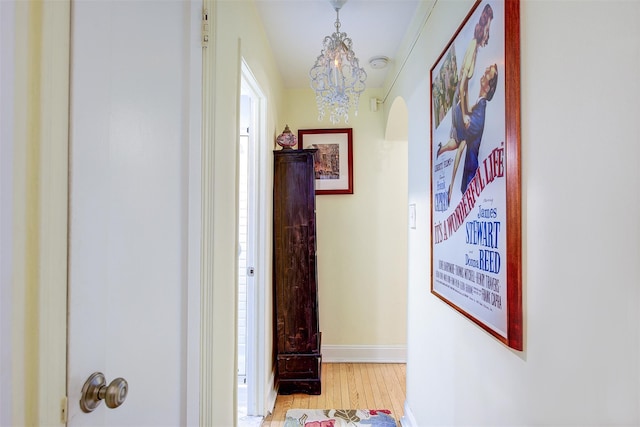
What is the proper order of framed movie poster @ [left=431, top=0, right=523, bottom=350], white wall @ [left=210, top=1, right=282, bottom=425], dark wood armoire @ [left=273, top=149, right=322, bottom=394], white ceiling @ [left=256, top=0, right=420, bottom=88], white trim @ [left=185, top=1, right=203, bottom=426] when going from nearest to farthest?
framed movie poster @ [left=431, top=0, right=523, bottom=350], white trim @ [left=185, top=1, right=203, bottom=426], white wall @ [left=210, top=1, right=282, bottom=425], white ceiling @ [left=256, top=0, right=420, bottom=88], dark wood armoire @ [left=273, top=149, right=322, bottom=394]

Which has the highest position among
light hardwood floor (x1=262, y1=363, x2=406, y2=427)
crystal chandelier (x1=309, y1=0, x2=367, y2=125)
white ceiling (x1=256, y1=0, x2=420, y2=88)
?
white ceiling (x1=256, y1=0, x2=420, y2=88)

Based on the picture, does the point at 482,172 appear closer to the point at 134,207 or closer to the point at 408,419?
the point at 134,207

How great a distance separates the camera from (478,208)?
0.99 meters

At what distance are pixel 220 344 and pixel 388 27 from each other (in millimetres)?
2021

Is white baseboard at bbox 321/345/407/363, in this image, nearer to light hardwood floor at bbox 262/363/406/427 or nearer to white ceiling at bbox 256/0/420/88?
light hardwood floor at bbox 262/363/406/427

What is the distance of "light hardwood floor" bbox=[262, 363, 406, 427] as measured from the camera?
219 centimetres

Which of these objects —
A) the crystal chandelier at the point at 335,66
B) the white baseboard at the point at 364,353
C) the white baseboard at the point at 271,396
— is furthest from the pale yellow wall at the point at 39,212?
the white baseboard at the point at 364,353

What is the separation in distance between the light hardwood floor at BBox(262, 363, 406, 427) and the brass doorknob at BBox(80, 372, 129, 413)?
1651mm

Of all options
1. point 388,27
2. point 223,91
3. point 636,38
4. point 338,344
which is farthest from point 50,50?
point 338,344

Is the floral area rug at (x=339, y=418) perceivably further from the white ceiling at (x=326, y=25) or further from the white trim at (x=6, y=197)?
the white ceiling at (x=326, y=25)

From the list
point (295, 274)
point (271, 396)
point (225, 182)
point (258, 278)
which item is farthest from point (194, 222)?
point (271, 396)

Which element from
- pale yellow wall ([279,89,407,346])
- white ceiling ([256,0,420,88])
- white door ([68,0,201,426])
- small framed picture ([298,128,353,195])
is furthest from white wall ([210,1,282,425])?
pale yellow wall ([279,89,407,346])

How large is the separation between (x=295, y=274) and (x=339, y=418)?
980 millimetres

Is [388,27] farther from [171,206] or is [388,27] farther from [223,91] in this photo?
[171,206]
